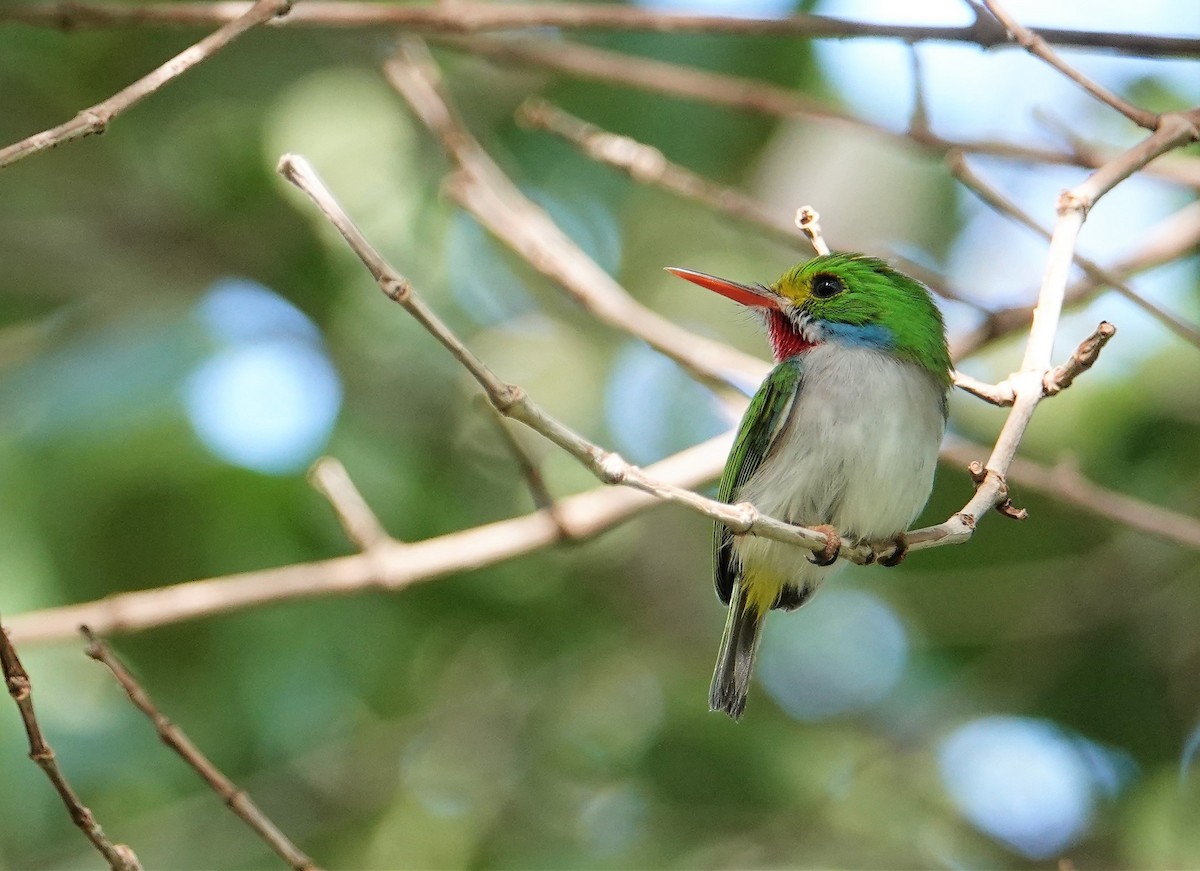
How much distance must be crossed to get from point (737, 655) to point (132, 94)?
2.12m

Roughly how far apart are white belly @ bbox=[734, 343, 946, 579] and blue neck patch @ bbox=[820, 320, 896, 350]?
5 centimetres

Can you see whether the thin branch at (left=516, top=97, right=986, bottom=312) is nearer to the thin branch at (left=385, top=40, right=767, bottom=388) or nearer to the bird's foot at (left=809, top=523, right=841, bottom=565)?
the thin branch at (left=385, top=40, right=767, bottom=388)

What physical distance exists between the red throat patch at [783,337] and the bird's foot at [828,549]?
0.65 metres

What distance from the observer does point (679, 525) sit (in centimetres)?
634

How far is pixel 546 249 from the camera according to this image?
3979 mm

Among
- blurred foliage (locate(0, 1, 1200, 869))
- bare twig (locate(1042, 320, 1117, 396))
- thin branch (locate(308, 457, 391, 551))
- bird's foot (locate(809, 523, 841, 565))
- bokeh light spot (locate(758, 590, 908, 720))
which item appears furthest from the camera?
bokeh light spot (locate(758, 590, 908, 720))

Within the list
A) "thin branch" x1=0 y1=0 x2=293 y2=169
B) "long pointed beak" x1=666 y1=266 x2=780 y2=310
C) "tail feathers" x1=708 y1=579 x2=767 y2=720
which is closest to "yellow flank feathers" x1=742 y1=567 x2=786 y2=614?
"tail feathers" x1=708 y1=579 x2=767 y2=720

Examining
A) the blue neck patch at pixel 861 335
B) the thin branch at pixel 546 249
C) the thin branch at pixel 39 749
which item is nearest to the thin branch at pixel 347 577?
the thin branch at pixel 546 249

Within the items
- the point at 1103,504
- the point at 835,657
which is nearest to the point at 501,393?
the point at 1103,504

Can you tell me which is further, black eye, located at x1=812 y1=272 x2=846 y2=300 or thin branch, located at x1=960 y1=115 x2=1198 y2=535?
black eye, located at x1=812 y1=272 x2=846 y2=300

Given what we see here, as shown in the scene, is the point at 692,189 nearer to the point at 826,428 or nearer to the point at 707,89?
the point at 707,89

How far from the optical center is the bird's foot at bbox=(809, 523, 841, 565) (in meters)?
2.66

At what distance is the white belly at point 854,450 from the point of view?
10.8 ft

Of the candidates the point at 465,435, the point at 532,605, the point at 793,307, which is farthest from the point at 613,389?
the point at 793,307
